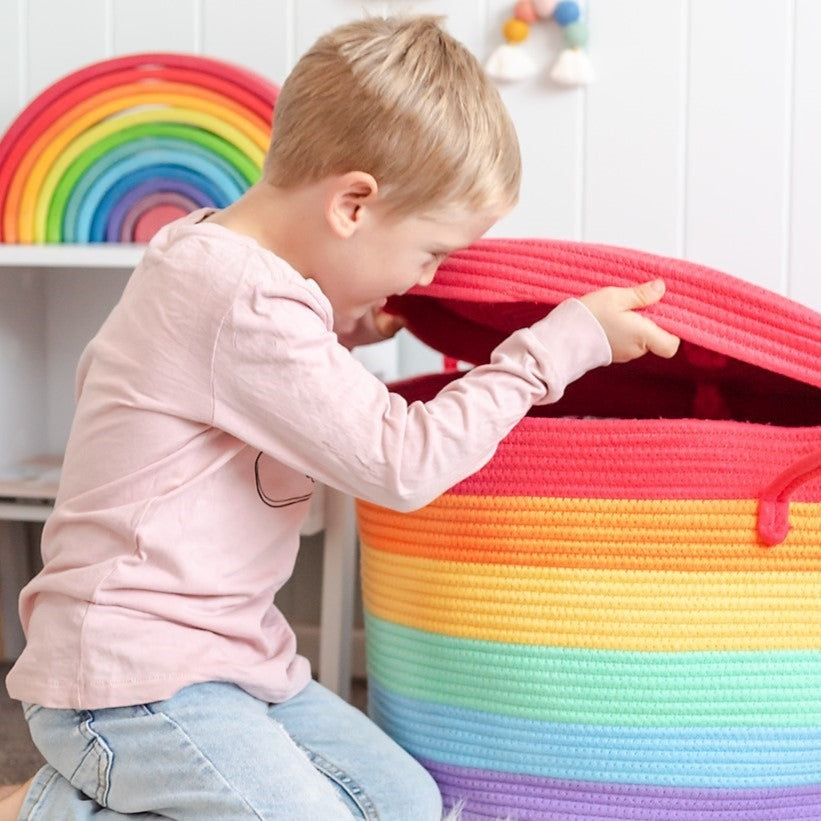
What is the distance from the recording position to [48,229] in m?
1.38

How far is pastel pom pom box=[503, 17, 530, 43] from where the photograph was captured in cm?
139

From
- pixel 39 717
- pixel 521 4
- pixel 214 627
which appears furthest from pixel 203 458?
pixel 521 4

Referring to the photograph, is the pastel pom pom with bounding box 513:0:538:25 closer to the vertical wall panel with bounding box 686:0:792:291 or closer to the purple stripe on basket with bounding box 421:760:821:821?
the vertical wall panel with bounding box 686:0:792:291

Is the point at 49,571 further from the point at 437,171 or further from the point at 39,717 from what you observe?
the point at 437,171

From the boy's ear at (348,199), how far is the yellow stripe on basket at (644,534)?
0.75 feet

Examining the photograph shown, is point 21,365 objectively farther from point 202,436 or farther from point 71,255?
point 202,436

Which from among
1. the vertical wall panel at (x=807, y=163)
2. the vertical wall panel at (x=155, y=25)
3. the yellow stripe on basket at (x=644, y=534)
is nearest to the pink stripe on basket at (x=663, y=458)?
the yellow stripe on basket at (x=644, y=534)

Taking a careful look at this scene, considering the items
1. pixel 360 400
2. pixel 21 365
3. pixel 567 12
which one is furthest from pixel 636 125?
pixel 21 365

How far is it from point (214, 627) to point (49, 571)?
0.44ft

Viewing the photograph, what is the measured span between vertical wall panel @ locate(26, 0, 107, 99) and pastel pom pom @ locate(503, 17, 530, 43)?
54 cm

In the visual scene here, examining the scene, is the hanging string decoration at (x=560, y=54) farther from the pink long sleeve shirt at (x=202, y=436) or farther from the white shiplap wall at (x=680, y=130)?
the pink long sleeve shirt at (x=202, y=436)

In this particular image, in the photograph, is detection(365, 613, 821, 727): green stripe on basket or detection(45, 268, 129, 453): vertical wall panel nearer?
detection(365, 613, 821, 727): green stripe on basket

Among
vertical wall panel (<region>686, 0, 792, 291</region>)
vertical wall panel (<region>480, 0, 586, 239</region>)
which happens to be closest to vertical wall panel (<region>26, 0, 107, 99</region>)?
vertical wall panel (<region>480, 0, 586, 239</region>)

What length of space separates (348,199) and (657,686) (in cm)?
42
